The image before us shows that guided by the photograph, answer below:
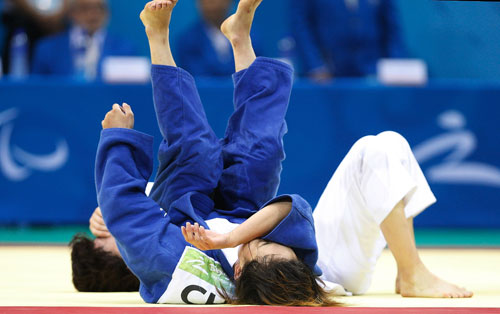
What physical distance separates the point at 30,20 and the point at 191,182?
406 cm

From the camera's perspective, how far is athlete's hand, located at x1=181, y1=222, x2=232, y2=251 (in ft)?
5.97

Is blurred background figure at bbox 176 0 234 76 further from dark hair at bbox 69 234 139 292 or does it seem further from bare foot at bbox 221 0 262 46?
dark hair at bbox 69 234 139 292

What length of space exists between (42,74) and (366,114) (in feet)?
7.41

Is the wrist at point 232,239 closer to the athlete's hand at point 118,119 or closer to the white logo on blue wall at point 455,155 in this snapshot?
the athlete's hand at point 118,119

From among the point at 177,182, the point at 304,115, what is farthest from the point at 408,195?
the point at 304,115

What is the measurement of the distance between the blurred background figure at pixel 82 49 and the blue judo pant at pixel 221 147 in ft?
9.71

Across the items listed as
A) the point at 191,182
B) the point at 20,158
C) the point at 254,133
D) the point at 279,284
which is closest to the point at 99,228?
the point at 191,182

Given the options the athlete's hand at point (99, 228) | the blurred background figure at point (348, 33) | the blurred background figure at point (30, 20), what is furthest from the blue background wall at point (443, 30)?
the athlete's hand at point (99, 228)

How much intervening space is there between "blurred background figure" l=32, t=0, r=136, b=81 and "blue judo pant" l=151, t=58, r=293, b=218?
9.71 ft

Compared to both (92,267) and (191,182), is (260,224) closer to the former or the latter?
(191,182)

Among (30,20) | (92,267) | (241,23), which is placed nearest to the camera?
(92,267)

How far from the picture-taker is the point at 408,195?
2.25 metres

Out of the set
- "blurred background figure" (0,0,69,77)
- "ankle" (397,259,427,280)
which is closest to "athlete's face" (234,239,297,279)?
"ankle" (397,259,427,280)

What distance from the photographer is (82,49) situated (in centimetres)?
525
